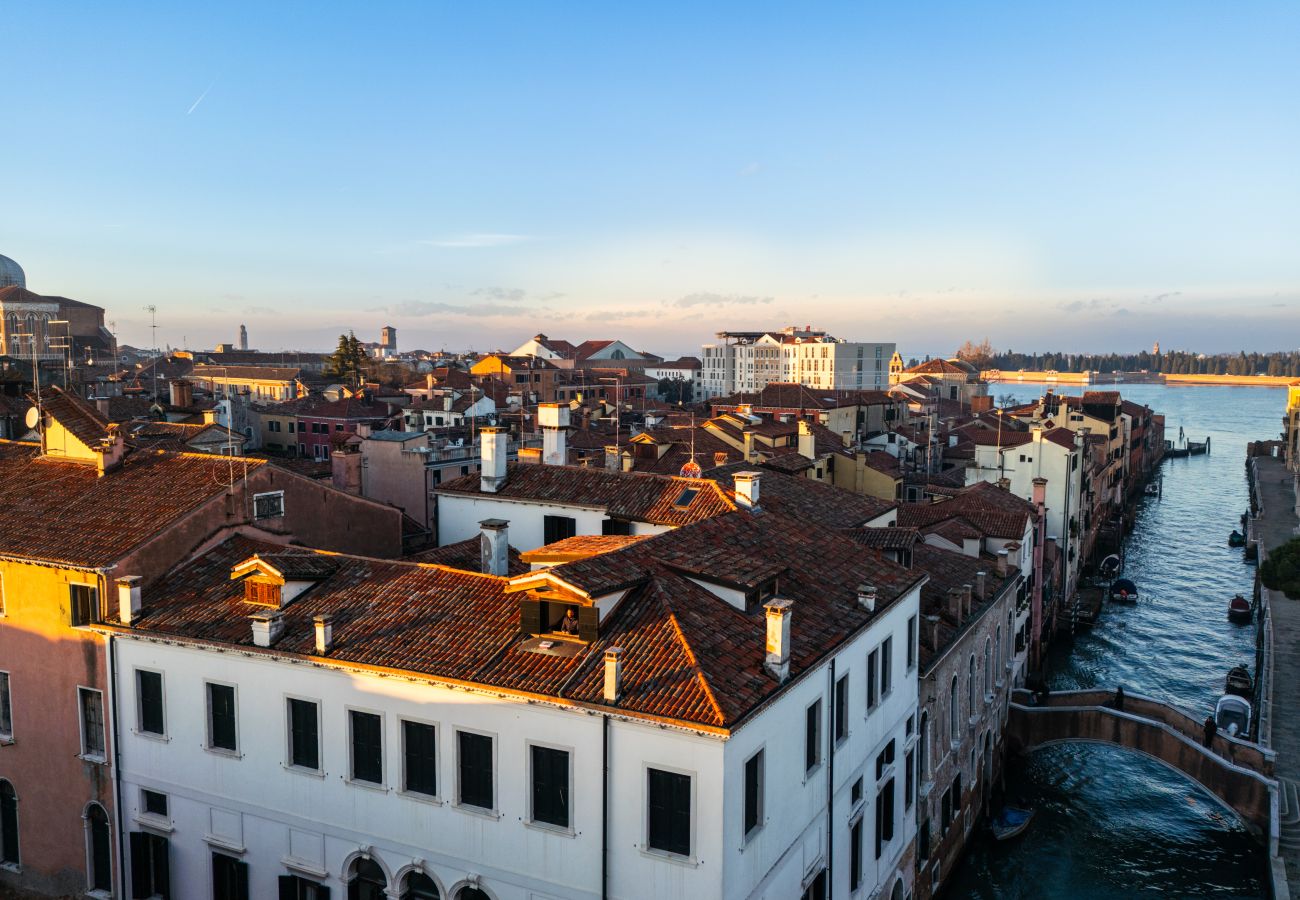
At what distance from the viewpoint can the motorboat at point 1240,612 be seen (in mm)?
47844

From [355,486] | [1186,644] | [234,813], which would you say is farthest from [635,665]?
Result: [1186,644]

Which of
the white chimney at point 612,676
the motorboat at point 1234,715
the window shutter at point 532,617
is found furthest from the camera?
the motorboat at point 1234,715

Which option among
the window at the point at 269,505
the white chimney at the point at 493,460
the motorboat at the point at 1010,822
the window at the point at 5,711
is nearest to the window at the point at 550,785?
the window at the point at 269,505

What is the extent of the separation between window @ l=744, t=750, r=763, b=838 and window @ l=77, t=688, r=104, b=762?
12.1m

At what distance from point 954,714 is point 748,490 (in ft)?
25.1

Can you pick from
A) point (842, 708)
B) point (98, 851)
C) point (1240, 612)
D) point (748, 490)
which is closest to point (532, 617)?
point (842, 708)

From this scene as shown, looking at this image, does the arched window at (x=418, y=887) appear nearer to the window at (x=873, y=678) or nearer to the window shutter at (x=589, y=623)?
the window shutter at (x=589, y=623)

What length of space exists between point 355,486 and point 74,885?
11.4 meters

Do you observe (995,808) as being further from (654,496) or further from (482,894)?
(482,894)

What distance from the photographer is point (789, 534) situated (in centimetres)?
1938

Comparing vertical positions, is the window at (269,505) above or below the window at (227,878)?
above

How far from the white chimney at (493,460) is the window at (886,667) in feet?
34.1

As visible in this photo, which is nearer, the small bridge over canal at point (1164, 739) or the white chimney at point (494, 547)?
the white chimney at point (494, 547)

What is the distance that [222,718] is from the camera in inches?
642
